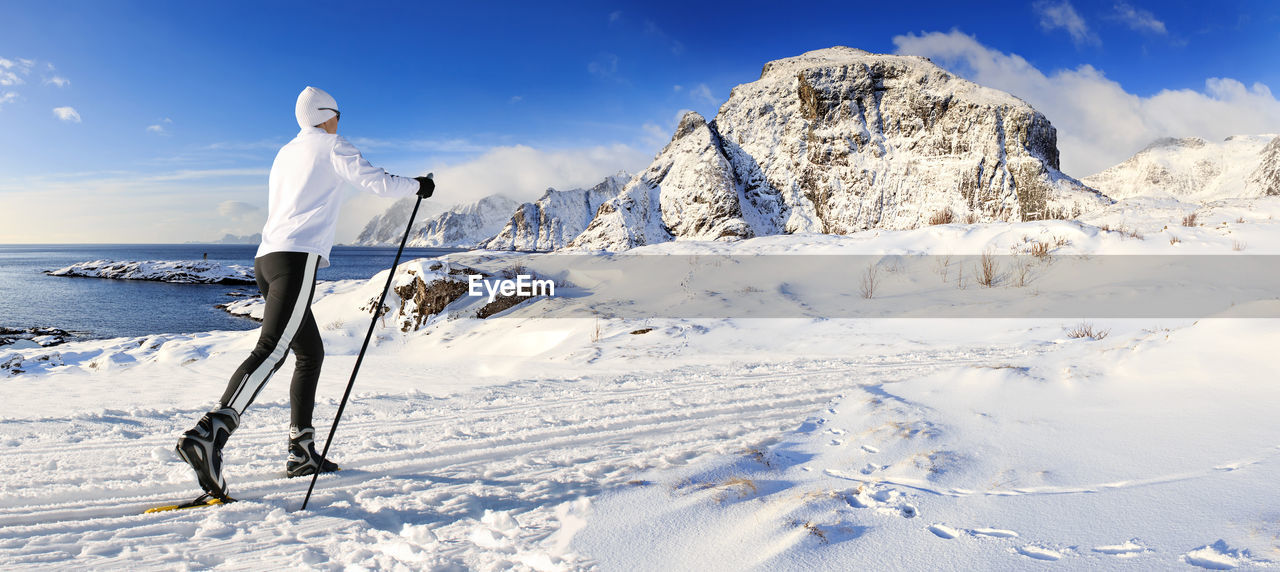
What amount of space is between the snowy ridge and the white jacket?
5200cm

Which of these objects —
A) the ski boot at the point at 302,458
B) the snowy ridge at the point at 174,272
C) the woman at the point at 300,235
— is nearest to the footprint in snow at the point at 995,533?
the woman at the point at 300,235

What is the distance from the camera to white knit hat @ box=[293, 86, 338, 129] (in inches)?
117

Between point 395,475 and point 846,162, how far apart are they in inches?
2123

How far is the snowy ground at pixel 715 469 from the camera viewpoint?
1964 mm

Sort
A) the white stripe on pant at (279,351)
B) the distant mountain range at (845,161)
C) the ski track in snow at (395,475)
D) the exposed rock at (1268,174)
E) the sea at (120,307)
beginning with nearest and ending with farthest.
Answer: the ski track in snow at (395,475) < the white stripe on pant at (279,351) < the sea at (120,307) < the distant mountain range at (845,161) < the exposed rock at (1268,174)

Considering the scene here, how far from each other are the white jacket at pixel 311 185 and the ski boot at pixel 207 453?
32.8 inches

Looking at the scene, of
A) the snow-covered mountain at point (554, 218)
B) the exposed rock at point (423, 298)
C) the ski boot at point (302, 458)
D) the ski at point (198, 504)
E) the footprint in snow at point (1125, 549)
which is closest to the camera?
the footprint in snow at point (1125, 549)

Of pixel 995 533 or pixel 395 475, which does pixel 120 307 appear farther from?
pixel 995 533

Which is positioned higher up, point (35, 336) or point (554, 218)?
point (554, 218)

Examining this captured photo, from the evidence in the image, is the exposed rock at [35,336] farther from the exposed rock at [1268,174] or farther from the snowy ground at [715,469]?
Answer: the exposed rock at [1268,174]

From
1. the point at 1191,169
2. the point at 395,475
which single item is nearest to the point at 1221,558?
the point at 395,475

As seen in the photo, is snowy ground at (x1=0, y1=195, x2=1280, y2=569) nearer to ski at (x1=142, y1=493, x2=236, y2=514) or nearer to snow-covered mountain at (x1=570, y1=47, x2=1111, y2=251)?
ski at (x1=142, y1=493, x2=236, y2=514)

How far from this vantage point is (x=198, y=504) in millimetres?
2506

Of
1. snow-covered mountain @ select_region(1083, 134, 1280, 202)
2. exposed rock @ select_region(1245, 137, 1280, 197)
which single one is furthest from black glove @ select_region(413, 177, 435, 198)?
snow-covered mountain @ select_region(1083, 134, 1280, 202)
